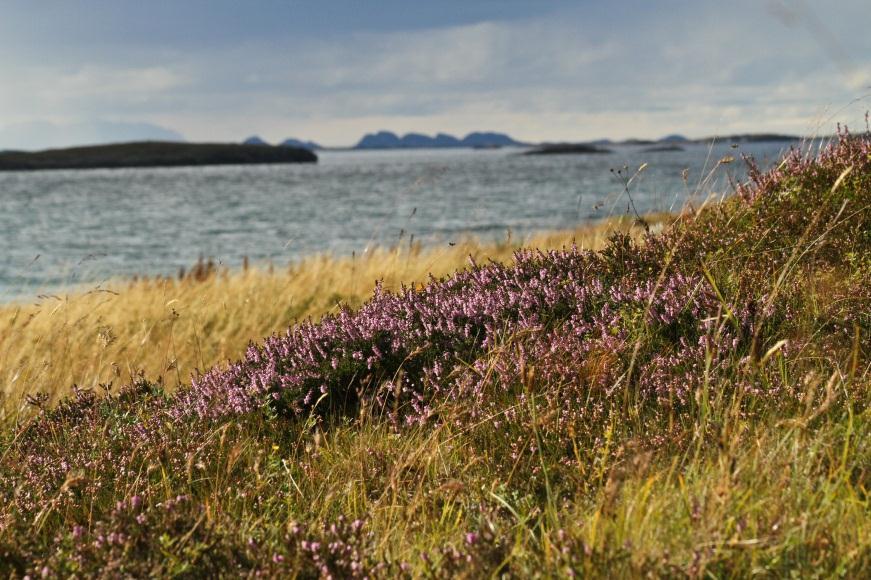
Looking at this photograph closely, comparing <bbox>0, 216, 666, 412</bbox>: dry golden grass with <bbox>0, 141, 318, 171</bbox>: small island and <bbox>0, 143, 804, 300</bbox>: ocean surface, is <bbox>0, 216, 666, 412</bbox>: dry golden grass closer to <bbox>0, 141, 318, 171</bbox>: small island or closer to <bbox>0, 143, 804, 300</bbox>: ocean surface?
<bbox>0, 143, 804, 300</bbox>: ocean surface

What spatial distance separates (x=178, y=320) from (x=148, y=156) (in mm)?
153192

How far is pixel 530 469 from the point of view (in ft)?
11.3

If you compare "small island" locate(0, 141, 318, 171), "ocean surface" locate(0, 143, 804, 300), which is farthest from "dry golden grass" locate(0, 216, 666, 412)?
"small island" locate(0, 141, 318, 171)

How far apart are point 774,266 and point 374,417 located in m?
2.73

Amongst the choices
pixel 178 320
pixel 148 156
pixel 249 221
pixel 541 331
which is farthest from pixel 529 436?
pixel 148 156

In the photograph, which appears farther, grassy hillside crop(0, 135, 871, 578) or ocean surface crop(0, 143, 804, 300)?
ocean surface crop(0, 143, 804, 300)

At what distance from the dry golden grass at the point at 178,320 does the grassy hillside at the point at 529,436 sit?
5.64 feet

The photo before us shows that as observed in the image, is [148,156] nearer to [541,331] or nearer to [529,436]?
[541,331]

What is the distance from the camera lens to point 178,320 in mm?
10344

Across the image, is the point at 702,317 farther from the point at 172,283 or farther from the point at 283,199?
the point at 283,199

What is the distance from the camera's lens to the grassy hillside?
2.57 meters

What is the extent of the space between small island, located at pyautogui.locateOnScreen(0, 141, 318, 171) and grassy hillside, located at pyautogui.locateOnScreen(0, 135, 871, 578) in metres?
150

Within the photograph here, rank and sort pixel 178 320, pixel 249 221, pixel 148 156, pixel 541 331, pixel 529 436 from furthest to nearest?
pixel 148 156, pixel 249 221, pixel 178 320, pixel 541 331, pixel 529 436

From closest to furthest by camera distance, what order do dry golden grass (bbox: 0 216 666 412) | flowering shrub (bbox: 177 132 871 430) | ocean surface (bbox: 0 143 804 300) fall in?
flowering shrub (bbox: 177 132 871 430)
dry golden grass (bbox: 0 216 666 412)
ocean surface (bbox: 0 143 804 300)
